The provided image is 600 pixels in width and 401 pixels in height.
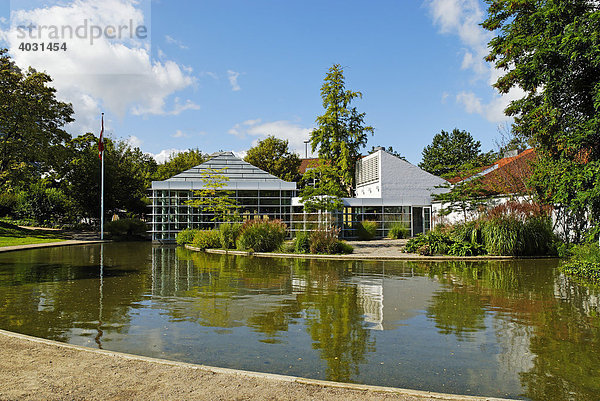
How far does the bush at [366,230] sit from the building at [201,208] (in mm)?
5491

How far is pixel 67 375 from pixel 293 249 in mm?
15807

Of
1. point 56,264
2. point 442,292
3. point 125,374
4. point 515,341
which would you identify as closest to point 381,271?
point 442,292

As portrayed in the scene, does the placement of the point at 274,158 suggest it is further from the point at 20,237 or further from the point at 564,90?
the point at 564,90

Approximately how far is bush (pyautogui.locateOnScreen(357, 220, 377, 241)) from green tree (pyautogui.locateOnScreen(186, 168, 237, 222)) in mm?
8754

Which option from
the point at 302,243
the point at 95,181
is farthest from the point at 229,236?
the point at 95,181

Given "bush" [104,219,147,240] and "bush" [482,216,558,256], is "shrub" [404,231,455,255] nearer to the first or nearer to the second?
"bush" [482,216,558,256]

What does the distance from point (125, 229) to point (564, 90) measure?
32998 mm

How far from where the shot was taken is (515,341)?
248 inches

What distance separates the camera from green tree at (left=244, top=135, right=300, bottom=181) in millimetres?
50875

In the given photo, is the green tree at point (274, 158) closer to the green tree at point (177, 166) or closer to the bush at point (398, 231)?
the green tree at point (177, 166)

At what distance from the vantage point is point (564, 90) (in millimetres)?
15336

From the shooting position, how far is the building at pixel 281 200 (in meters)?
32.3

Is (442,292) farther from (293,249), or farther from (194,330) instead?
(293,249)

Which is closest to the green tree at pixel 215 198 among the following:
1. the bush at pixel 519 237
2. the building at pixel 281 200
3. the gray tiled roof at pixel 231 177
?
the building at pixel 281 200
